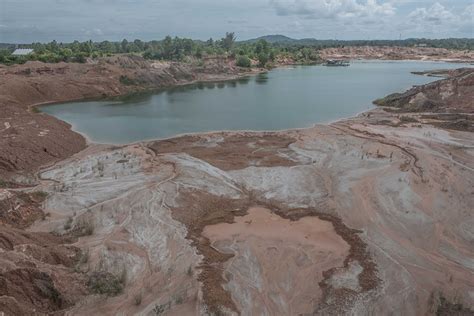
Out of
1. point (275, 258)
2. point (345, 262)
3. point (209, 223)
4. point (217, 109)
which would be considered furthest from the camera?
point (217, 109)

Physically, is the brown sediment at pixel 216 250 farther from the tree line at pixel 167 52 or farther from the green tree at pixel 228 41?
the green tree at pixel 228 41

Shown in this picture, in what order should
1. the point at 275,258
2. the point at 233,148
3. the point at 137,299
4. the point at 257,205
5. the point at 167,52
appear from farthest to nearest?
the point at 167,52 < the point at 233,148 < the point at 257,205 < the point at 275,258 < the point at 137,299

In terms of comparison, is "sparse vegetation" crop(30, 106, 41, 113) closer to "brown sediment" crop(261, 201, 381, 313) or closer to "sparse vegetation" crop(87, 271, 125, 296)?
"brown sediment" crop(261, 201, 381, 313)

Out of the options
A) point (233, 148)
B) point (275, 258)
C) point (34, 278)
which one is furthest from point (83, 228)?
point (233, 148)

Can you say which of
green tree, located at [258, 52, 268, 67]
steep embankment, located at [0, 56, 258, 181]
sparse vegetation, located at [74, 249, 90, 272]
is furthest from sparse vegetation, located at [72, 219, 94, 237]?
green tree, located at [258, 52, 268, 67]

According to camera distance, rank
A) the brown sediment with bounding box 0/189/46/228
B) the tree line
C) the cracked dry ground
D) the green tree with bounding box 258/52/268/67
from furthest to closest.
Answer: the green tree with bounding box 258/52/268/67 < the tree line < the brown sediment with bounding box 0/189/46/228 < the cracked dry ground

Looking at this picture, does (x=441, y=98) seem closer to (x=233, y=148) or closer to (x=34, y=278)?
(x=233, y=148)
